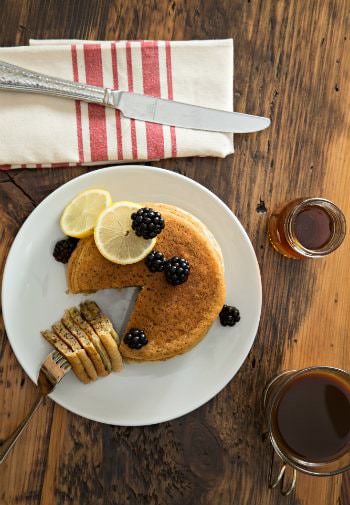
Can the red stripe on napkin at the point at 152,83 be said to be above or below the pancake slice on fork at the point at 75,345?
above

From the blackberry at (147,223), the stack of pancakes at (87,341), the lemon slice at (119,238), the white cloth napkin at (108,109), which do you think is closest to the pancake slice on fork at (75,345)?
the stack of pancakes at (87,341)

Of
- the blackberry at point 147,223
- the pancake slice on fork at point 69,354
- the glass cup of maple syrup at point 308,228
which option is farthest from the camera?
the glass cup of maple syrup at point 308,228

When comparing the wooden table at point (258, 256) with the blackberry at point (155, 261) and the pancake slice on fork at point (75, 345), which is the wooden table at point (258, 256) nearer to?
the pancake slice on fork at point (75, 345)

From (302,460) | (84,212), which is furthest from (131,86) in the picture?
(302,460)

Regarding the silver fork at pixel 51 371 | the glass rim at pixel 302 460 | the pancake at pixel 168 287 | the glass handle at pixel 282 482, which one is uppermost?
the pancake at pixel 168 287

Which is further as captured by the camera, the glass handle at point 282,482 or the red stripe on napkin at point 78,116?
the glass handle at point 282,482

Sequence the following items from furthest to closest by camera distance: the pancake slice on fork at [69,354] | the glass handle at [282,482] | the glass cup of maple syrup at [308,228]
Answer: the glass handle at [282,482]
the glass cup of maple syrup at [308,228]
the pancake slice on fork at [69,354]

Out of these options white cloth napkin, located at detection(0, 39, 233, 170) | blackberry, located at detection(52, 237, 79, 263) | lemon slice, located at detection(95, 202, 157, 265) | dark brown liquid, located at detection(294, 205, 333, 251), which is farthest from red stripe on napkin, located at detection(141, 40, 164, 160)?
dark brown liquid, located at detection(294, 205, 333, 251)

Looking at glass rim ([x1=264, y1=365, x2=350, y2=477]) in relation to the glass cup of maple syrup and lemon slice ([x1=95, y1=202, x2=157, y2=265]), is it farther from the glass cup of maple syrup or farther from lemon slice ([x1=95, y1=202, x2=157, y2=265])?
lemon slice ([x1=95, y1=202, x2=157, y2=265])
